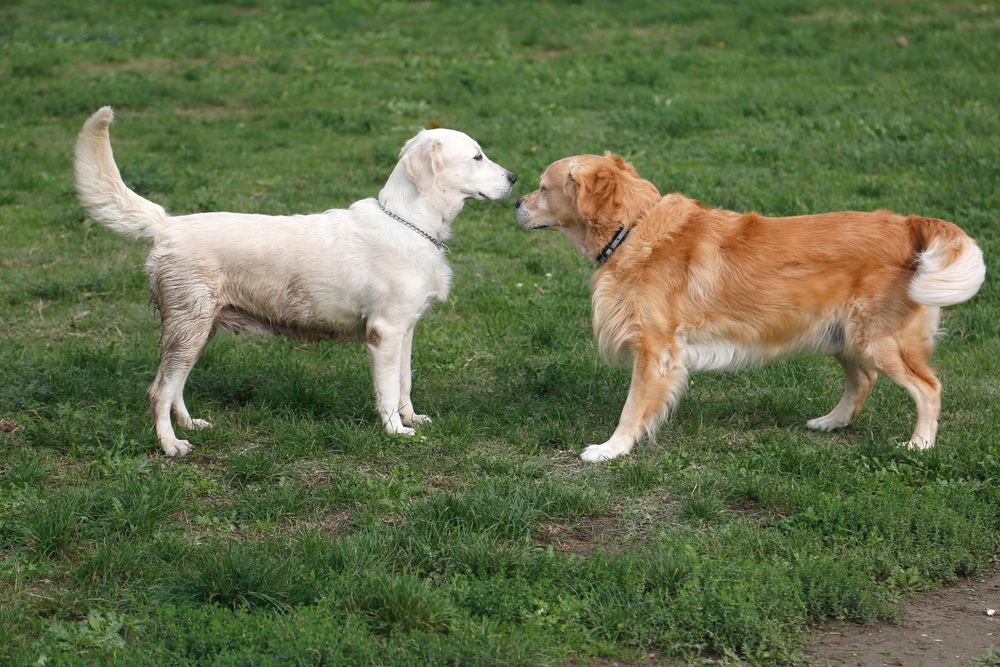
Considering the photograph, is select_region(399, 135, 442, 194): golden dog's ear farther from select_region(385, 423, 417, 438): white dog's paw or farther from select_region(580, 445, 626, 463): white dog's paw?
select_region(580, 445, 626, 463): white dog's paw

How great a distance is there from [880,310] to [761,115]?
6775 mm

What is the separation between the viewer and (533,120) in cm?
1148

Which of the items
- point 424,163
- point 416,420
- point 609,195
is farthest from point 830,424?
point 424,163

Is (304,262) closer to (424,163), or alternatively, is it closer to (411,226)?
(411,226)

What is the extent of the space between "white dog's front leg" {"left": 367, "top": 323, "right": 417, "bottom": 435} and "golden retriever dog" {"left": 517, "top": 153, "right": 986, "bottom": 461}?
104 cm

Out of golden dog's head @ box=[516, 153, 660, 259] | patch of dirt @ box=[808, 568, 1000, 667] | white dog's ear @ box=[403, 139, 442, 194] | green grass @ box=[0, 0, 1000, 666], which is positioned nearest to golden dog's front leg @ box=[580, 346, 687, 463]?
green grass @ box=[0, 0, 1000, 666]

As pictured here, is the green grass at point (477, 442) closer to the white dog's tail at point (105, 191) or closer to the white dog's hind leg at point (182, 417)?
the white dog's hind leg at point (182, 417)

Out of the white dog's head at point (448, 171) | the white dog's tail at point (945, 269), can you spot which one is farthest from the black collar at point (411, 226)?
the white dog's tail at point (945, 269)

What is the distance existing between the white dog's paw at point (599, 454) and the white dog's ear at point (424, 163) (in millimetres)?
1647

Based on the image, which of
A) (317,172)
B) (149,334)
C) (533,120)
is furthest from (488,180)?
(533,120)

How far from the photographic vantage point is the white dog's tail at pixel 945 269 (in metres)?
4.86

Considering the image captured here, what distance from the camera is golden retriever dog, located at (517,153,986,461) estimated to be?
514 centimetres

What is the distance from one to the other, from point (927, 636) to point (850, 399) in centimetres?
205

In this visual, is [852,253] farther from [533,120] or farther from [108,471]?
[533,120]
